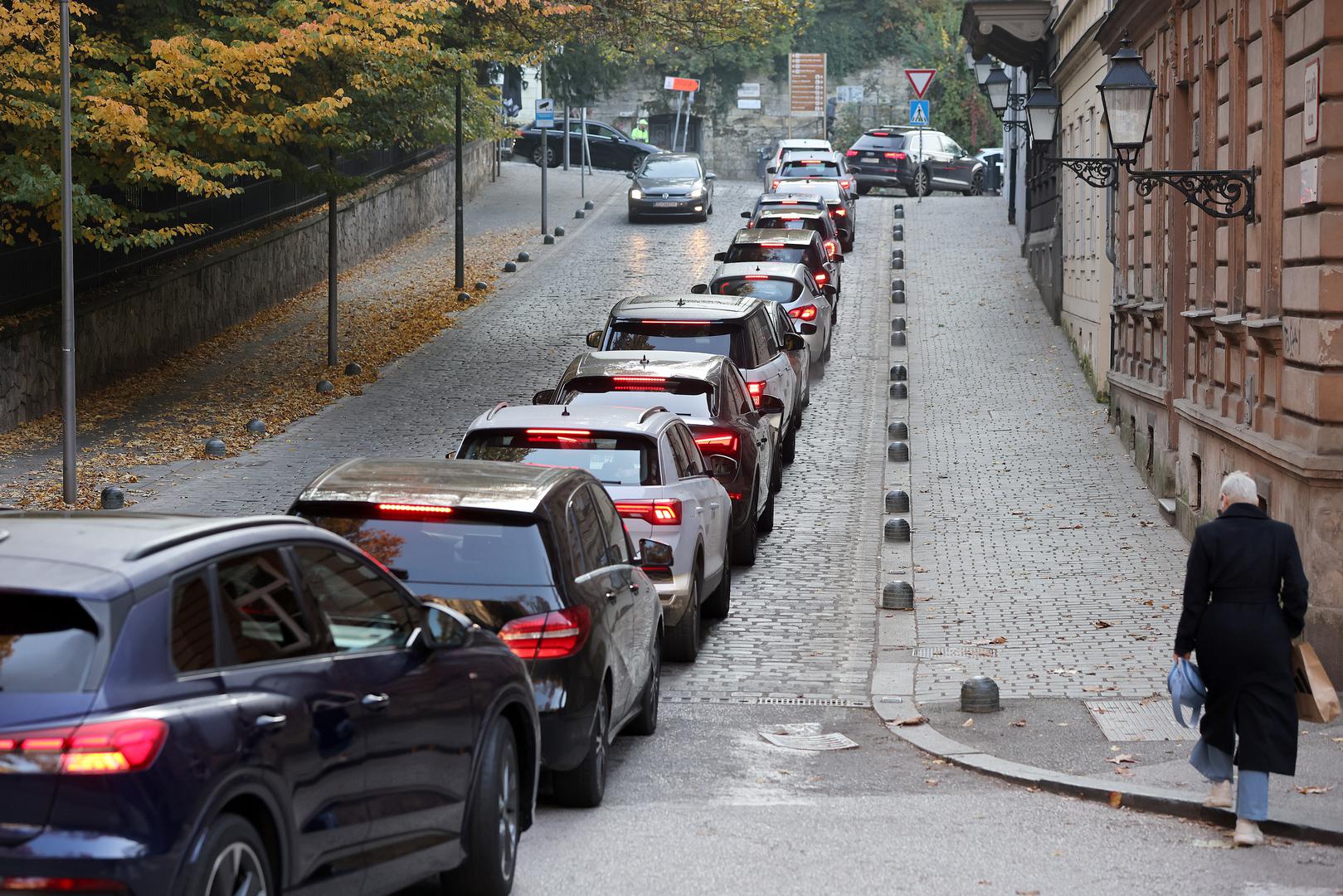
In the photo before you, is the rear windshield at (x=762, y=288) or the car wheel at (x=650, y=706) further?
the rear windshield at (x=762, y=288)

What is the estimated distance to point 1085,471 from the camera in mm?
20000

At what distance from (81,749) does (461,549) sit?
3.63m

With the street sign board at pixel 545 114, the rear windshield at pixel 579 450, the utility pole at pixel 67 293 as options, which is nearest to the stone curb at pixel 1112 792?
the rear windshield at pixel 579 450

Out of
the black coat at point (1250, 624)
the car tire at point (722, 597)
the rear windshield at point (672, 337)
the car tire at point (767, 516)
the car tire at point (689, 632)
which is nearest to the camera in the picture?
the black coat at point (1250, 624)

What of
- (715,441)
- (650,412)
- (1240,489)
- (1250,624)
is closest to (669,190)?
(715,441)

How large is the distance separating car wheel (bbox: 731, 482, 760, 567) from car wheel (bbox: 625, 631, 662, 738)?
4955 millimetres

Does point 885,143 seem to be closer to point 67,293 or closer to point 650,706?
point 67,293

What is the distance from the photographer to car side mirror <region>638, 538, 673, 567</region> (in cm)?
962

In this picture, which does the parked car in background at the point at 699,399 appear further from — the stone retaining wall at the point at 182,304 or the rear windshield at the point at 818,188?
the rear windshield at the point at 818,188

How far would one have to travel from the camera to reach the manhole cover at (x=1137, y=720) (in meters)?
9.91

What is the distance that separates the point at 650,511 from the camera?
11422mm

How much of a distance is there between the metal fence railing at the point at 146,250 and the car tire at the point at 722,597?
37.3 ft

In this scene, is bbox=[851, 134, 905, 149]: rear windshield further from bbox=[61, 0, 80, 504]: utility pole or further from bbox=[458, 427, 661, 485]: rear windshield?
bbox=[458, 427, 661, 485]: rear windshield

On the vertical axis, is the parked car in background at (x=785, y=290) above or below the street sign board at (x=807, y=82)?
below
